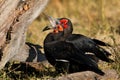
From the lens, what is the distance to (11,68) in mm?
8289

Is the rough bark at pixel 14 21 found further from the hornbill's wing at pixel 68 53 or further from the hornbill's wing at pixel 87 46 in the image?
the hornbill's wing at pixel 87 46

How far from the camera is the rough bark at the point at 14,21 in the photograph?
23.3ft

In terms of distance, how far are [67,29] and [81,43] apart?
1.26ft

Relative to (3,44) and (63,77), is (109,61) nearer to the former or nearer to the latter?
(63,77)

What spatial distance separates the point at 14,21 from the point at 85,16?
6845mm

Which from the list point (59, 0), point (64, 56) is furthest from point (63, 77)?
point (59, 0)

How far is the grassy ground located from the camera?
436 inches

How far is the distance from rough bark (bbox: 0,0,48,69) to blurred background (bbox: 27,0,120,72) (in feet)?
10.3

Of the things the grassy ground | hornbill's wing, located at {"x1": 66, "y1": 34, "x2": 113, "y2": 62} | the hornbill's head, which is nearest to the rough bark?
the hornbill's head

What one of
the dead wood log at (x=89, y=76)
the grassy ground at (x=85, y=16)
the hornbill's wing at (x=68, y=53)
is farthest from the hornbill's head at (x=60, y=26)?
the grassy ground at (x=85, y=16)

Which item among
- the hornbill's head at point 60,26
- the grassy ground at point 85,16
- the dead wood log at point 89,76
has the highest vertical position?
the hornbill's head at point 60,26

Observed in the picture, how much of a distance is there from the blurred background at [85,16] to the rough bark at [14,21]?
3142mm

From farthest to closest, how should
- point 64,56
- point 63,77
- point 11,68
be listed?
point 11,68 → point 64,56 → point 63,77

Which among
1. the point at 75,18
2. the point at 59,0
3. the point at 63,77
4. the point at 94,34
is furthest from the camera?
the point at 59,0
